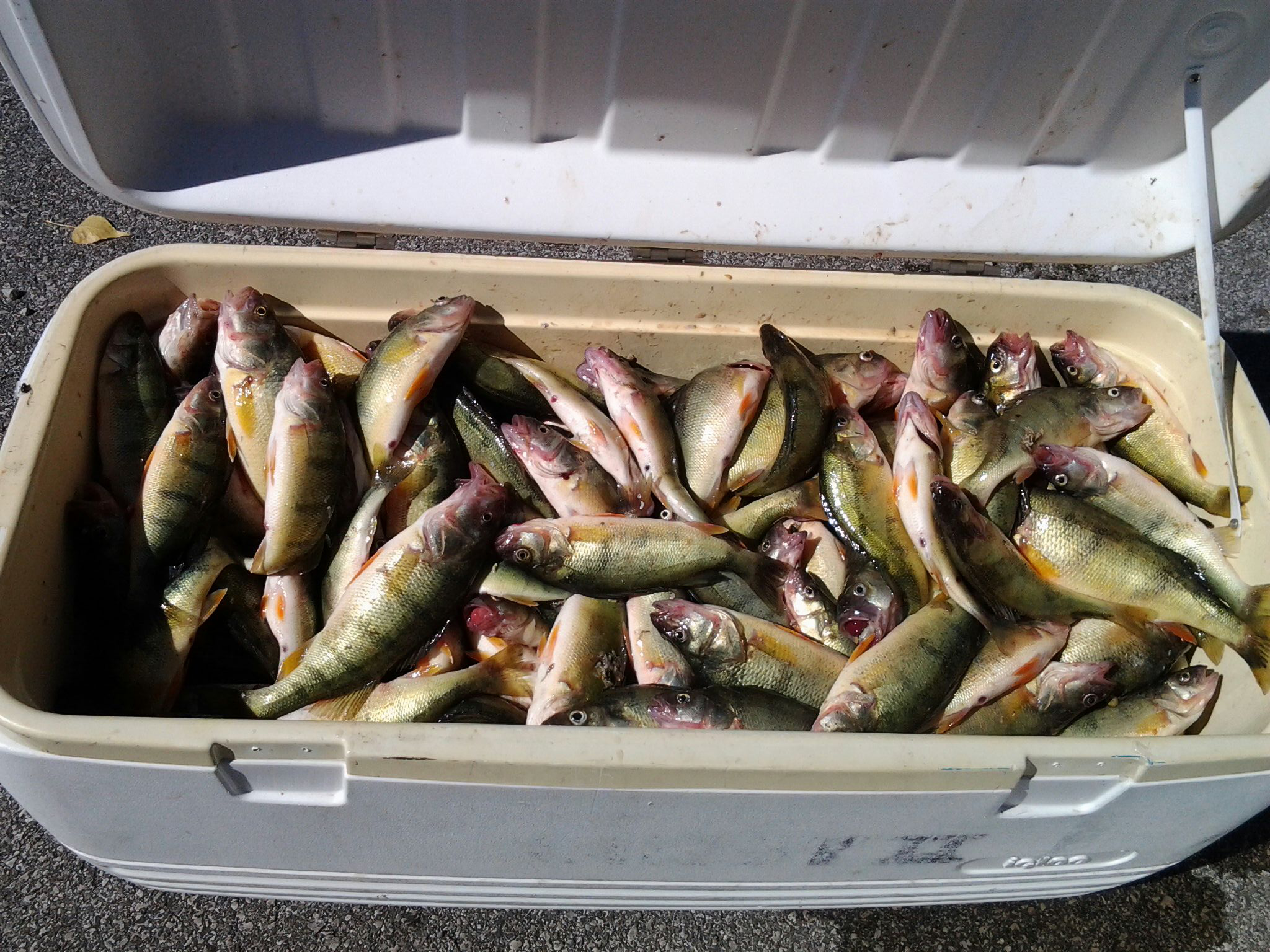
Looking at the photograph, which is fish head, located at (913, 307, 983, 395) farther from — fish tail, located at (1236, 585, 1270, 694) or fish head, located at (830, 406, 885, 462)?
fish tail, located at (1236, 585, 1270, 694)

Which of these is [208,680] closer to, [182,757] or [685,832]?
[182,757]

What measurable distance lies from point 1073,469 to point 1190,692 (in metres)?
0.49

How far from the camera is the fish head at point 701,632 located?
169cm

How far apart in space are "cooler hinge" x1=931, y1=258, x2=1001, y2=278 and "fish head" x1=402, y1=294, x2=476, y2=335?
1.13 m

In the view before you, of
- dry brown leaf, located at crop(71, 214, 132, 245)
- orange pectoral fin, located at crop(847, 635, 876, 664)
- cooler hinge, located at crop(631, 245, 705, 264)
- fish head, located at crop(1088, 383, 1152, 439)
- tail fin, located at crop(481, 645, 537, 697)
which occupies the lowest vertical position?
dry brown leaf, located at crop(71, 214, 132, 245)

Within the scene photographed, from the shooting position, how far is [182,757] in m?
1.25

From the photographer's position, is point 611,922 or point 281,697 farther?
point 611,922

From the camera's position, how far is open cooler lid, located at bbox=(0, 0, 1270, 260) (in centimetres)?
164

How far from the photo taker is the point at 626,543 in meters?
1.75

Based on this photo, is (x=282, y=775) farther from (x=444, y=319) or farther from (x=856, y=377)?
(x=856, y=377)

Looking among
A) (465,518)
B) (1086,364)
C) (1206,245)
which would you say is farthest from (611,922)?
(1206,245)

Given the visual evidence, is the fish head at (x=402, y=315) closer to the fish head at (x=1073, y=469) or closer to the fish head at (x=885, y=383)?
the fish head at (x=885, y=383)

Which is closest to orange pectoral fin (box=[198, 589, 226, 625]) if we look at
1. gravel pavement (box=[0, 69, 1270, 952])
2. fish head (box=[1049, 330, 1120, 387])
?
gravel pavement (box=[0, 69, 1270, 952])

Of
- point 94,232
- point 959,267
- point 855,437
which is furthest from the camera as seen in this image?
point 94,232
